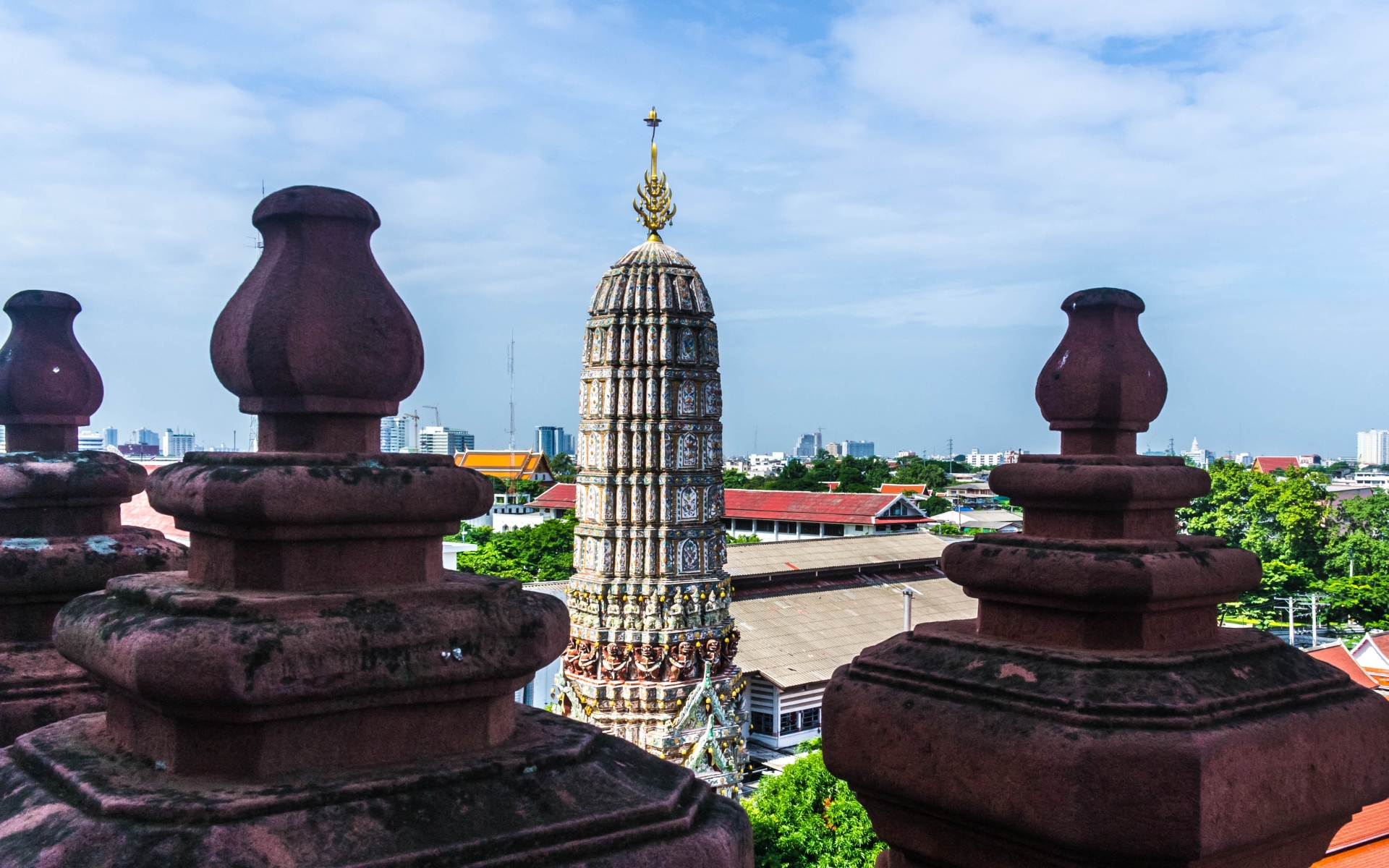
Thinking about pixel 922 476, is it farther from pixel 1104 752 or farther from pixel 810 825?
pixel 1104 752

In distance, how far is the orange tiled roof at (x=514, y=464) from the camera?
70.4 meters

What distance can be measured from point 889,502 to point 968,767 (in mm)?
59074

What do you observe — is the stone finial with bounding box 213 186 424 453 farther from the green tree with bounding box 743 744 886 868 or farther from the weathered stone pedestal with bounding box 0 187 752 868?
the green tree with bounding box 743 744 886 868

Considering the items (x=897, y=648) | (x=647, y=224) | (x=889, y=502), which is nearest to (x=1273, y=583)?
(x=889, y=502)

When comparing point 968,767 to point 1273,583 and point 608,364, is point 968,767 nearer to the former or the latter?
point 608,364

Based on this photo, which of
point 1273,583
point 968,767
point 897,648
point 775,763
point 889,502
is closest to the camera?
point 968,767

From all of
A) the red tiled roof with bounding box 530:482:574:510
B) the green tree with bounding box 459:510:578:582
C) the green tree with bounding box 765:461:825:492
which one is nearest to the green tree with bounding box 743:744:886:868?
the green tree with bounding box 459:510:578:582

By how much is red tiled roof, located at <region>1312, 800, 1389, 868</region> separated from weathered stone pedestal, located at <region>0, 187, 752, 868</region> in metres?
9.74

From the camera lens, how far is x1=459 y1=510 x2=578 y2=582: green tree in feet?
158

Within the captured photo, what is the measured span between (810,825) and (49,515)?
1216 cm

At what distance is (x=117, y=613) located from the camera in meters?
Answer: 2.75

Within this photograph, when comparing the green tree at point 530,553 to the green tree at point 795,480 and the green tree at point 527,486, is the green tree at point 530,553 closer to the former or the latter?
the green tree at point 527,486

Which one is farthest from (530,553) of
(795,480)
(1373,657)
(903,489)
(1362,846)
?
(795,480)

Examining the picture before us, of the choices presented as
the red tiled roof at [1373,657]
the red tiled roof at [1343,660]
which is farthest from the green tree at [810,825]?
the red tiled roof at [1373,657]
